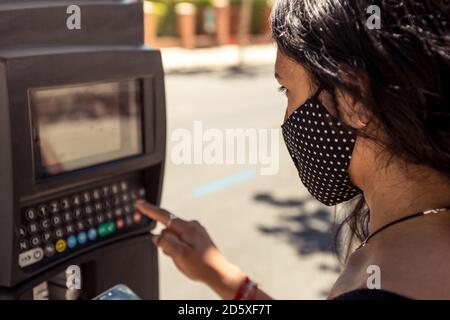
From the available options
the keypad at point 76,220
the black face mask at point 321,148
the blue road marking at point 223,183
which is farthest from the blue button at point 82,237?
the blue road marking at point 223,183

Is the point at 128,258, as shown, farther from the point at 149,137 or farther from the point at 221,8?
the point at 221,8

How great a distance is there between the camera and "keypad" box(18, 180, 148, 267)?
1.26 meters

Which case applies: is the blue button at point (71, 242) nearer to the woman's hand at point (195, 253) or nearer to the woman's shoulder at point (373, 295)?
the woman's hand at point (195, 253)

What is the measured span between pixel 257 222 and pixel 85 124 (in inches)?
131

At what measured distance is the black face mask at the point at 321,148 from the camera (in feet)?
4.05

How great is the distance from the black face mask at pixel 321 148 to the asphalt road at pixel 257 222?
128 centimetres

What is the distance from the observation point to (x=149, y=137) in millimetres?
1430

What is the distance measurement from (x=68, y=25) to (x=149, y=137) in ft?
1.02

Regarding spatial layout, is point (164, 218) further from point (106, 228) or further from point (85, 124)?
point (85, 124)

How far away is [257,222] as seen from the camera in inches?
180

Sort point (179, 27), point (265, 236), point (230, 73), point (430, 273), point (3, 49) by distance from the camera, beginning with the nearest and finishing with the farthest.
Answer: point (430, 273) → point (3, 49) → point (265, 236) → point (230, 73) → point (179, 27)

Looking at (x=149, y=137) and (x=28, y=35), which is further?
(x=149, y=137)

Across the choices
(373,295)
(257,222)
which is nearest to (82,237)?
(373,295)

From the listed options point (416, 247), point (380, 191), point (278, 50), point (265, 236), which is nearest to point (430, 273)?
point (416, 247)
